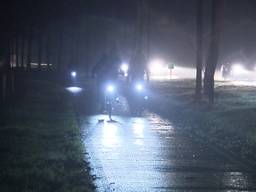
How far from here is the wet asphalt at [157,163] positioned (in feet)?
32.9

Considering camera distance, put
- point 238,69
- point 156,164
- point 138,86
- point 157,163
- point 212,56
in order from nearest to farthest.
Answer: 1. point 156,164
2. point 157,163
3. point 138,86
4. point 212,56
5. point 238,69

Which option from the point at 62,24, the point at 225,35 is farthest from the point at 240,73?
the point at 62,24

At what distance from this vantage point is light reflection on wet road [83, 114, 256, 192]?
10.0m

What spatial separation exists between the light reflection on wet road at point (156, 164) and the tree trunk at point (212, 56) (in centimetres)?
1084

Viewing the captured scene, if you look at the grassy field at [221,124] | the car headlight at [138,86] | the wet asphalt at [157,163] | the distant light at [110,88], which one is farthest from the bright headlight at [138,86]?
the wet asphalt at [157,163]

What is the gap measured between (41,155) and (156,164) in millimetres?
2204

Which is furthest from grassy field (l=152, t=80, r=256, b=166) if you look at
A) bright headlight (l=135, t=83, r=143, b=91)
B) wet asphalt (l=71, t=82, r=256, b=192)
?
bright headlight (l=135, t=83, r=143, b=91)

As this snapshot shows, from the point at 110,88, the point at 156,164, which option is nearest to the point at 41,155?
the point at 156,164

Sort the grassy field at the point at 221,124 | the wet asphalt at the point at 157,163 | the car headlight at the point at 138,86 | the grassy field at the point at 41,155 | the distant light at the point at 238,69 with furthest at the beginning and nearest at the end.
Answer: the distant light at the point at 238,69
the car headlight at the point at 138,86
the grassy field at the point at 221,124
the wet asphalt at the point at 157,163
the grassy field at the point at 41,155

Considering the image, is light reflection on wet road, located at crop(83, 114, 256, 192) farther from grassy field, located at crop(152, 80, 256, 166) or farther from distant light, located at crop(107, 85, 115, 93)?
distant light, located at crop(107, 85, 115, 93)

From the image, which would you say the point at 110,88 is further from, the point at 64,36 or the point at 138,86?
the point at 64,36

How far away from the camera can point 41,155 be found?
12219mm

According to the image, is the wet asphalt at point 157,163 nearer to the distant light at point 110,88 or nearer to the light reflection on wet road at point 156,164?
the light reflection on wet road at point 156,164

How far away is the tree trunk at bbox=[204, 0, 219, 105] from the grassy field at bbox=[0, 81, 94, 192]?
375 inches
